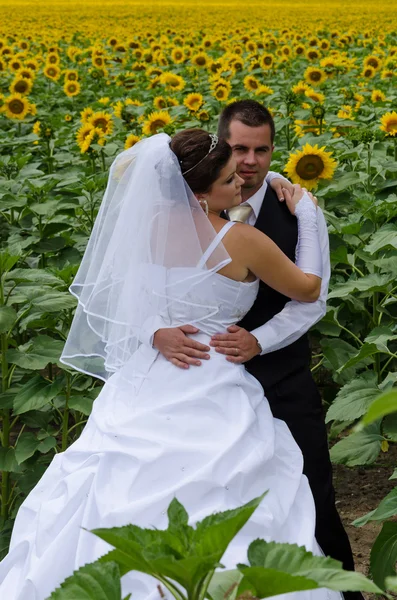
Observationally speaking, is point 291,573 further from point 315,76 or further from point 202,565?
point 315,76

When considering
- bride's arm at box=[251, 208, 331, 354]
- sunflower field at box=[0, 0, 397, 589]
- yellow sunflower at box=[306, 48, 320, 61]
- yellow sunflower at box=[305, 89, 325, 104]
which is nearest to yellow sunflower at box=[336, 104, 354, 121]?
sunflower field at box=[0, 0, 397, 589]

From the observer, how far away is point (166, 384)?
258 cm

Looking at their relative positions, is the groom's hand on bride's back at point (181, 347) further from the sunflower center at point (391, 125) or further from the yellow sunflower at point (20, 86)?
the yellow sunflower at point (20, 86)

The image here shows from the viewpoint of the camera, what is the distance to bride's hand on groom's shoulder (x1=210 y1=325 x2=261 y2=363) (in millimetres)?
2678

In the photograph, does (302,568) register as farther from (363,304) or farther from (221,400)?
(363,304)

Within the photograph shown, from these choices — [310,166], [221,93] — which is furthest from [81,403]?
[221,93]

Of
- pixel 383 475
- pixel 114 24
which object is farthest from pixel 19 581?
pixel 114 24

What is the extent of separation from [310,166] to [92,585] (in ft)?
9.77

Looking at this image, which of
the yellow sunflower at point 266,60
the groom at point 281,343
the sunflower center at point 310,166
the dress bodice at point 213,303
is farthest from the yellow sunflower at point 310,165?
the yellow sunflower at point 266,60

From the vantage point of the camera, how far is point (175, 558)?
1.05 metres

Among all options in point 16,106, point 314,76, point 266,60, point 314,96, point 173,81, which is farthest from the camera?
point 266,60

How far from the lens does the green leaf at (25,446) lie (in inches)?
124

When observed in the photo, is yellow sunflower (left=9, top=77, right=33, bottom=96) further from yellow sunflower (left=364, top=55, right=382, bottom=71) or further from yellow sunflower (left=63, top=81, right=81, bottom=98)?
yellow sunflower (left=364, top=55, right=382, bottom=71)

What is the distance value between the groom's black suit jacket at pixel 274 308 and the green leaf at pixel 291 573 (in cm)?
177
